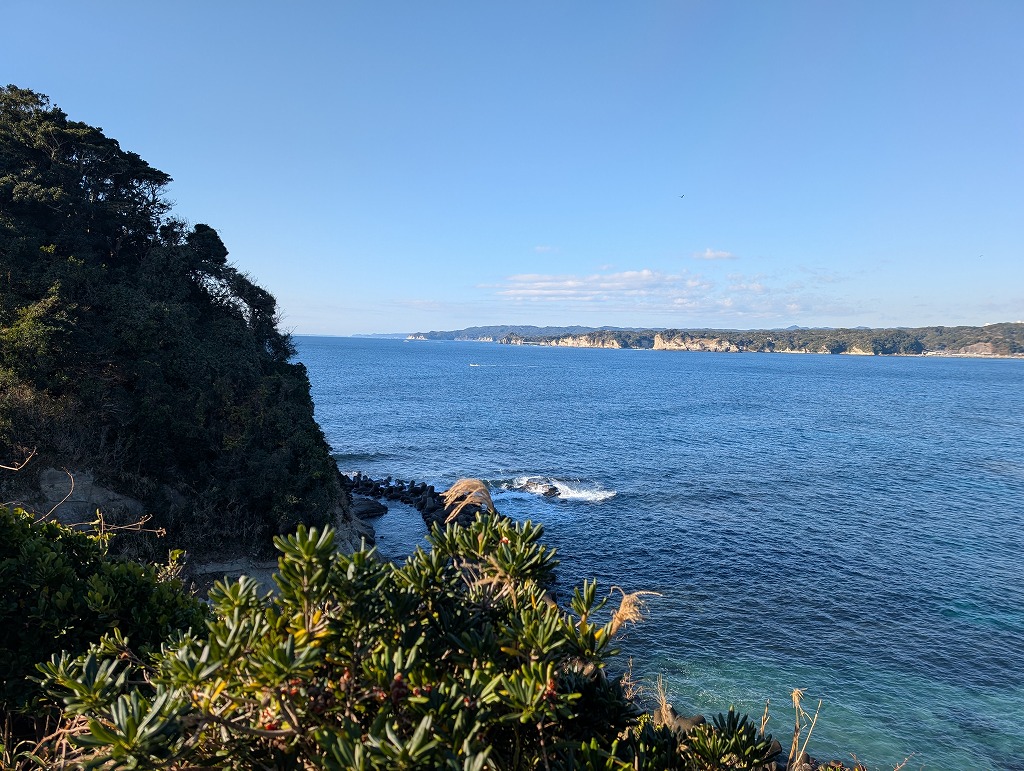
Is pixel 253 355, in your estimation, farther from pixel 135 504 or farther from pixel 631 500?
pixel 631 500

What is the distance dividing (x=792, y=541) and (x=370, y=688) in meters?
36.4

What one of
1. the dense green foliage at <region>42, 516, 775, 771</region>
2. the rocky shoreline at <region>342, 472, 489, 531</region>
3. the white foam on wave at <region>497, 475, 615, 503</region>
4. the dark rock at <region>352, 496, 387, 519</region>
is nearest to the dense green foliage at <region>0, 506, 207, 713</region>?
the dense green foliage at <region>42, 516, 775, 771</region>

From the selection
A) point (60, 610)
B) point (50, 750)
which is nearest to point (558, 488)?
point (60, 610)

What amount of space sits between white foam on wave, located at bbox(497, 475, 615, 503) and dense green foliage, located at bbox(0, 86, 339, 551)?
17.2 metres

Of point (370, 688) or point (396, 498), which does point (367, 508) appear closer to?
point (396, 498)

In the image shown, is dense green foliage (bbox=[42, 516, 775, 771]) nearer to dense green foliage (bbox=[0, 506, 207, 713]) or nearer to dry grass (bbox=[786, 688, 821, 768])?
dense green foliage (bbox=[0, 506, 207, 713])

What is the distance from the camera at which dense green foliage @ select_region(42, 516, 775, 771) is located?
333cm

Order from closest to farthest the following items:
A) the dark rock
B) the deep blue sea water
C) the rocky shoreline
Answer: the deep blue sea water → the rocky shoreline → the dark rock

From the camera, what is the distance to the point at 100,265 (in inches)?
1077

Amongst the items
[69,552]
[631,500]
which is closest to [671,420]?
[631,500]

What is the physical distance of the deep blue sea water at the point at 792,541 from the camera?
66.2 feet

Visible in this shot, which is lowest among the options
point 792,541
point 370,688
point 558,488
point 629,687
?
point 792,541

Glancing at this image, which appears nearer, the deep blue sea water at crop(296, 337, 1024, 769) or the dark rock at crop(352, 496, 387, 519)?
the deep blue sea water at crop(296, 337, 1024, 769)

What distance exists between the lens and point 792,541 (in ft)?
111
